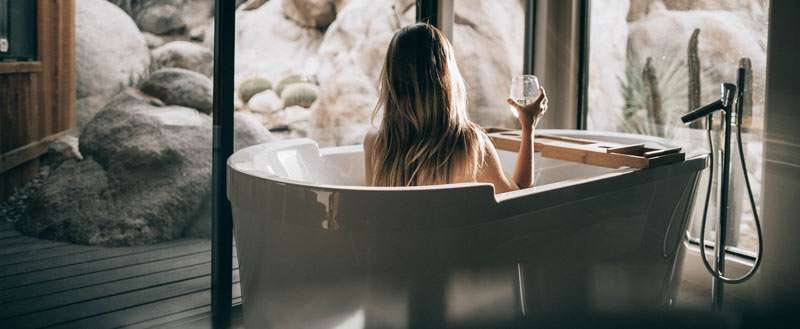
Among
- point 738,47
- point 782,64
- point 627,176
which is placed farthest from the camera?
point 738,47

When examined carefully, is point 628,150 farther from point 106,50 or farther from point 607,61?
point 106,50

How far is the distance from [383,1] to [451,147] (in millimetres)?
1296

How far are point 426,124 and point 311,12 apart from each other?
100cm

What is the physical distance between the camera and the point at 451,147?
172 centimetres

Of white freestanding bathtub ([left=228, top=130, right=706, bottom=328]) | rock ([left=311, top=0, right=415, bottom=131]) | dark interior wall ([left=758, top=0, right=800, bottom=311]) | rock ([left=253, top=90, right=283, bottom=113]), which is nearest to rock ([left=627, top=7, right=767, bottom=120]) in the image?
dark interior wall ([left=758, top=0, right=800, bottom=311])

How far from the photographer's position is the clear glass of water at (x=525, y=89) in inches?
75.7

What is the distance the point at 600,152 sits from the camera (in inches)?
82.5

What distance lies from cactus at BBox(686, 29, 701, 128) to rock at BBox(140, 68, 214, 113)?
6.31 ft

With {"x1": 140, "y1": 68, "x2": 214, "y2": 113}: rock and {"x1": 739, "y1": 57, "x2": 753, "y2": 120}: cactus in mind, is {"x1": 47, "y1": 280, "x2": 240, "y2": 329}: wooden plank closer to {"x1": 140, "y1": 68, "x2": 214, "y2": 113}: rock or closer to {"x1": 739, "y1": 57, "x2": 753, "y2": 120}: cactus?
{"x1": 140, "y1": 68, "x2": 214, "y2": 113}: rock

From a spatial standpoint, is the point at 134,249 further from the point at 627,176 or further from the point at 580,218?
the point at 627,176

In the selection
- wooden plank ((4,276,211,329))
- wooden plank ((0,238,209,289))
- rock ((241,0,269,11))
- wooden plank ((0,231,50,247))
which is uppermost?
rock ((241,0,269,11))

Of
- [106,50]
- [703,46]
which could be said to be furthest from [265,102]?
[703,46]

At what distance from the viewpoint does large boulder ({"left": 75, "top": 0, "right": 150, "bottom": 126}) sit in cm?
193

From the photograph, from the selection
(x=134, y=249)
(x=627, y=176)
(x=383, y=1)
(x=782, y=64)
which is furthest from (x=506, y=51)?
(x=134, y=249)
